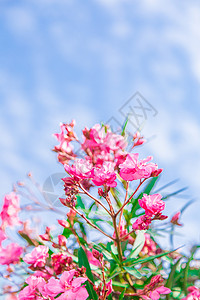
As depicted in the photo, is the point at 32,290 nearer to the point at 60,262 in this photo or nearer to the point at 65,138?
the point at 60,262

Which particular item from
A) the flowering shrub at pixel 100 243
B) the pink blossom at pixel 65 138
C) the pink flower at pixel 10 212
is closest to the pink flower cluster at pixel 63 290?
the flowering shrub at pixel 100 243

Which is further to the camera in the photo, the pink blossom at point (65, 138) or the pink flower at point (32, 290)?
the pink blossom at point (65, 138)

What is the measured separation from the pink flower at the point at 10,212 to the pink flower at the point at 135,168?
0.84 m

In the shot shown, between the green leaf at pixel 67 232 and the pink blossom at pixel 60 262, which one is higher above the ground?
the green leaf at pixel 67 232

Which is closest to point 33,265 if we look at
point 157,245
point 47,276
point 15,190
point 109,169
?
point 47,276

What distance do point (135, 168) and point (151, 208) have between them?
0.13 metres

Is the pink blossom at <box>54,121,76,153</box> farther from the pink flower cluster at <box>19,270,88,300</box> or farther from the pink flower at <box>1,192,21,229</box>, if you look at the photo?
the pink flower cluster at <box>19,270,88,300</box>

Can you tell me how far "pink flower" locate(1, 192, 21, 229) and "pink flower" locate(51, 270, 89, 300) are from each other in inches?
28.4

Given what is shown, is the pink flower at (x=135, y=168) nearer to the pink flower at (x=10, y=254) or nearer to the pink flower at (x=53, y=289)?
the pink flower at (x=53, y=289)

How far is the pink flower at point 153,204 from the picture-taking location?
1.02 m

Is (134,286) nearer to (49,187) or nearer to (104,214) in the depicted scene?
(104,214)

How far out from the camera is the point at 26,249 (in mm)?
1632

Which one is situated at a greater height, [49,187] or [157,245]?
[49,187]

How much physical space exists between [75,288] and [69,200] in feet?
0.82
